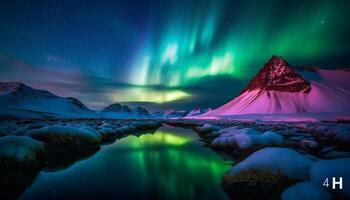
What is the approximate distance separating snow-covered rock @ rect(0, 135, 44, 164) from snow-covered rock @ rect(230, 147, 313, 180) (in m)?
9.52

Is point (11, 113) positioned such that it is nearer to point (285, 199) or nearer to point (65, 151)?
point (65, 151)

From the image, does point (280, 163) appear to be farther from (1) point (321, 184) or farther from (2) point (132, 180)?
(2) point (132, 180)

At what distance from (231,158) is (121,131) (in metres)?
21.1

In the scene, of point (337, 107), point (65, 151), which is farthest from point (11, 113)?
point (337, 107)

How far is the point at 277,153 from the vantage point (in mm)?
7941

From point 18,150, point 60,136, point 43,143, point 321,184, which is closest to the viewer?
point 321,184

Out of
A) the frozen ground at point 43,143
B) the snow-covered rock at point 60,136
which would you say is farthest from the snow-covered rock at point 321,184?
the snow-covered rock at point 60,136

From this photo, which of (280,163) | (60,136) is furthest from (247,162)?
(60,136)

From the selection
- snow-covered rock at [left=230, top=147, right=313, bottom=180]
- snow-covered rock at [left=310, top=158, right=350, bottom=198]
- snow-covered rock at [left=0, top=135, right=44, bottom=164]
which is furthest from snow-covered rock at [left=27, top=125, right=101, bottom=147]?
snow-covered rock at [left=310, top=158, right=350, bottom=198]

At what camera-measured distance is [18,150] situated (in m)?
10.3

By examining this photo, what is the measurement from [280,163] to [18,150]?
11.3 metres

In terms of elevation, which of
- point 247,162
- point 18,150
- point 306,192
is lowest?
point 306,192

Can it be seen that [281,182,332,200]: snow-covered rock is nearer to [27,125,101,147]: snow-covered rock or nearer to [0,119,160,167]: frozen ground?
[0,119,160,167]: frozen ground

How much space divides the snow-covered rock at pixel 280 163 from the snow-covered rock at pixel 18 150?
9.52 meters
